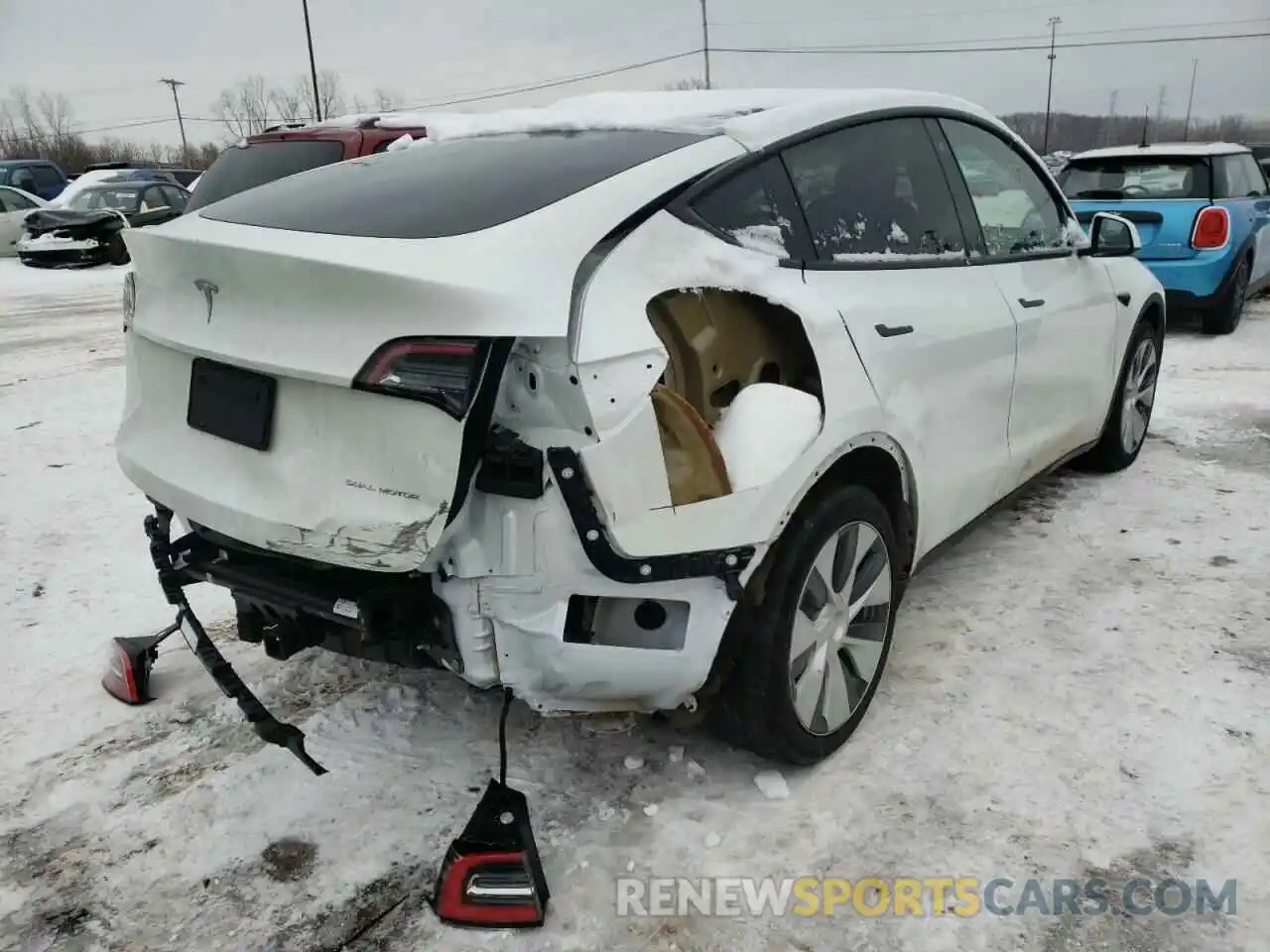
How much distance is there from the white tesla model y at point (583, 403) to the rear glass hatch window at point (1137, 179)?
667cm

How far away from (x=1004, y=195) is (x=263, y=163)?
5450mm

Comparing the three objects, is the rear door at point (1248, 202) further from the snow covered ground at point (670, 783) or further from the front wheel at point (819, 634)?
the front wheel at point (819, 634)

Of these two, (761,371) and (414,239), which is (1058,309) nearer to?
(761,371)

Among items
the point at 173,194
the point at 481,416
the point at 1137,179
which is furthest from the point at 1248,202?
the point at 173,194

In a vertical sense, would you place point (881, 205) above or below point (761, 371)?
above

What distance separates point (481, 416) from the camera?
189 cm

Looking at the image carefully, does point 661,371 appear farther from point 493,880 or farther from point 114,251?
point 114,251

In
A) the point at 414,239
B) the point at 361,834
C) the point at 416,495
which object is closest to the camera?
the point at 416,495

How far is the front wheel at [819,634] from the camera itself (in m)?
2.36

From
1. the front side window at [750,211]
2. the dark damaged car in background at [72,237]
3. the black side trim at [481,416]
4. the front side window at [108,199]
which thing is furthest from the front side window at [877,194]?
the front side window at [108,199]

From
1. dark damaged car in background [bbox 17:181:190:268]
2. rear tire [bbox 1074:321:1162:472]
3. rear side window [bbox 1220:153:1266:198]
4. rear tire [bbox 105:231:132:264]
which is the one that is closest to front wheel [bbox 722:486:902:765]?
rear tire [bbox 1074:321:1162:472]

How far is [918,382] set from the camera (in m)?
2.79

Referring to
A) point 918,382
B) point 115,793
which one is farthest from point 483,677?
point 918,382

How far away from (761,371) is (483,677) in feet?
3.29
